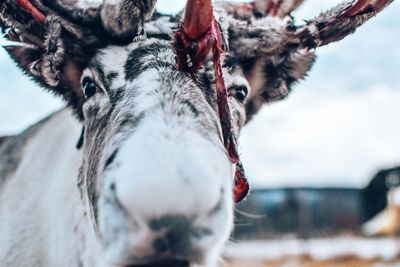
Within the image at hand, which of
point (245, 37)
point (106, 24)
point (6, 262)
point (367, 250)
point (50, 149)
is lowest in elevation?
point (367, 250)

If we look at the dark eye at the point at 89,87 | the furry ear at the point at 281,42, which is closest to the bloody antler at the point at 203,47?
the dark eye at the point at 89,87

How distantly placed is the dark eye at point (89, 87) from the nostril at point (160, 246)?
3.60ft

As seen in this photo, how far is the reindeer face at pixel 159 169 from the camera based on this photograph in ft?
7.44

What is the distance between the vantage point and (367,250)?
13.5 meters

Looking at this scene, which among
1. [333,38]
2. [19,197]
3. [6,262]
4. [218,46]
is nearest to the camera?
[218,46]

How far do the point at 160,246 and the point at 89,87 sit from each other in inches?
45.2

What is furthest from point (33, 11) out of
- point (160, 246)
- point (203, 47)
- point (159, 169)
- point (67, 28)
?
point (160, 246)

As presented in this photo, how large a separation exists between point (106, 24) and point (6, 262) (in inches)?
56.2

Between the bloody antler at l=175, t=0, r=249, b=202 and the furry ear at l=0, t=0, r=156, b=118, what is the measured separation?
1.18 feet

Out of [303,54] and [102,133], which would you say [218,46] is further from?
[303,54]

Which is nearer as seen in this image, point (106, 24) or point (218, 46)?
point (218, 46)

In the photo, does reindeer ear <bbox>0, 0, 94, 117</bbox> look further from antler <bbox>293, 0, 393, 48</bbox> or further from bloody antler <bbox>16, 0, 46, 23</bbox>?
antler <bbox>293, 0, 393, 48</bbox>

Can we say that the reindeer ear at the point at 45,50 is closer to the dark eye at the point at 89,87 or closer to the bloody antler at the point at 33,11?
the bloody antler at the point at 33,11

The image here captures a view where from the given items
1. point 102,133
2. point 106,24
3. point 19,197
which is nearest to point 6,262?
point 19,197
